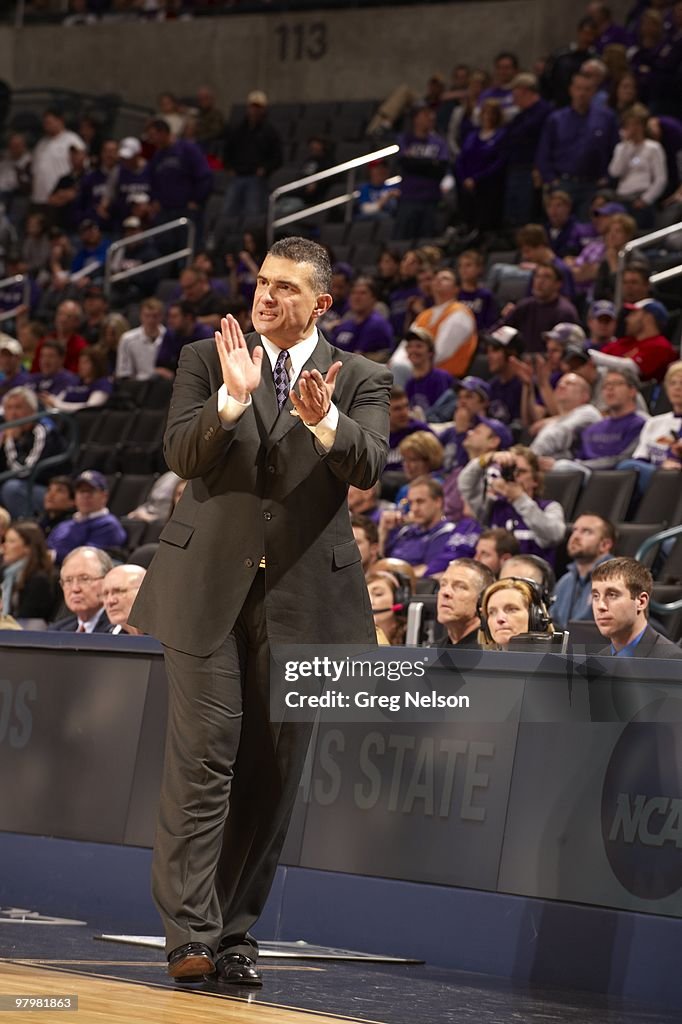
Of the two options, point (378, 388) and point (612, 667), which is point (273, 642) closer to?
point (378, 388)

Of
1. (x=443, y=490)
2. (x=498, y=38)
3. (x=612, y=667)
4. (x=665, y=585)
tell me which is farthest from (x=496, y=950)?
(x=498, y=38)

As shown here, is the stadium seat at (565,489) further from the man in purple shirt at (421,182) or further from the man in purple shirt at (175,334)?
the man in purple shirt at (421,182)

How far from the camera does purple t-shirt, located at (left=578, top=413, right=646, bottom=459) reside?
9672 millimetres

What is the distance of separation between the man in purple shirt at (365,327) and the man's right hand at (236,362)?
8.06 meters

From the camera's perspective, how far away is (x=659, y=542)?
8445mm

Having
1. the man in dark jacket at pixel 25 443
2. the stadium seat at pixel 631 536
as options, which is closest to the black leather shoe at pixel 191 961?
the stadium seat at pixel 631 536

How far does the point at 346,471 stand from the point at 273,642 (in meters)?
0.47

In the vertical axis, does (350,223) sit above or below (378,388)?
above

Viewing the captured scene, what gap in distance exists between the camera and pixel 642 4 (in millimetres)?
15398

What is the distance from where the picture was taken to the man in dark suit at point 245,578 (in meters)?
4.20

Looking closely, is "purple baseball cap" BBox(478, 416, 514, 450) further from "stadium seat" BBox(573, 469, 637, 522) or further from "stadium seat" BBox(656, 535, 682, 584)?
"stadium seat" BBox(656, 535, 682, 584)

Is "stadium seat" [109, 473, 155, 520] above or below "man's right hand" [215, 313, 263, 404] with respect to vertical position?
above

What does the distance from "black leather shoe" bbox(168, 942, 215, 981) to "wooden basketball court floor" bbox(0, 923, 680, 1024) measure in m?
0.04

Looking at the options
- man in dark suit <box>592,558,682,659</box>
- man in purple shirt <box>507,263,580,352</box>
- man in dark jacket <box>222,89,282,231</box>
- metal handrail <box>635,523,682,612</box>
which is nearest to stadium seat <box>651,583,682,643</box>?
metal handrail <box>635,523,682,612</box>
